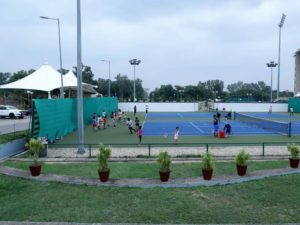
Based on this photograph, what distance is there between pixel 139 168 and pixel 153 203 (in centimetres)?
485

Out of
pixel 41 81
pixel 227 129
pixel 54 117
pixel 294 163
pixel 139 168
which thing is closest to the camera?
pixel 294 163

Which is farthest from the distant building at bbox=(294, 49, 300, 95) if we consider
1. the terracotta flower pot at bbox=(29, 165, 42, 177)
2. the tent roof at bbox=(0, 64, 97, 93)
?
the terracotta flower pot at bbox=(29, 165, 42, 177)

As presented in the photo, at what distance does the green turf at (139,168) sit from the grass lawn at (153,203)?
206 centimetres

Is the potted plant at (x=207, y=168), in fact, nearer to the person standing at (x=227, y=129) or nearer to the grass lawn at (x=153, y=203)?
the grass lawn at (x=153, y=203)

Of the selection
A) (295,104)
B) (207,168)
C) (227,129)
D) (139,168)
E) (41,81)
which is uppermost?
(41,81)

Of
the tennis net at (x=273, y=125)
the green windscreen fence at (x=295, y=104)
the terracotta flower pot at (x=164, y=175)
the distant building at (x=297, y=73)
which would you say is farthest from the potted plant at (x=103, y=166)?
the distant building at (x=297, y=73)

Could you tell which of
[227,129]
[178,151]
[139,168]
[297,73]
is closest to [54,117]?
[178,151]

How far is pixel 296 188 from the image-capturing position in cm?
967

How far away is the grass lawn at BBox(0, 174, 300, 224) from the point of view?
7383 mm

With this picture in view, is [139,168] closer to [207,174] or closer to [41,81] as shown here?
[207,174]

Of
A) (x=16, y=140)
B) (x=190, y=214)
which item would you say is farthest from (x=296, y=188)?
(x=16, y=140)

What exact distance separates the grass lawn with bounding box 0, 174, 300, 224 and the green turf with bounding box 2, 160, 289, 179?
206 cm

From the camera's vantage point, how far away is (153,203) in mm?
8352

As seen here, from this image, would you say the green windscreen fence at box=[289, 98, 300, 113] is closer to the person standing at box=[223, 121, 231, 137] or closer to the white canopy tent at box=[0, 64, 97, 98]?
the person standing at box=[223, 121, 231, 137]
